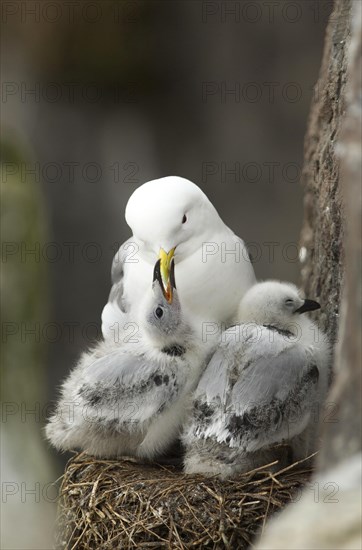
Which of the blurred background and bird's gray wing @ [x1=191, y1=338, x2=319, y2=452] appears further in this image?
the blurred background

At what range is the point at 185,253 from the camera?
2.81 m

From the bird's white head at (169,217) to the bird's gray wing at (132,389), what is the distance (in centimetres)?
32

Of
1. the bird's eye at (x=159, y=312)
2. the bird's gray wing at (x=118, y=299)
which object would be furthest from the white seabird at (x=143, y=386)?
the bird's gray wing at (x=118, y=299)

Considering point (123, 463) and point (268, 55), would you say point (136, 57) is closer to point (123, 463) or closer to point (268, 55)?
point (268, 55)

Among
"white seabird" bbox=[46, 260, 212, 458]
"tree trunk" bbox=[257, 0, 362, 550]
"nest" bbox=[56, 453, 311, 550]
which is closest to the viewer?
"tree trunk" bbox=[257, 0, 362, 550]

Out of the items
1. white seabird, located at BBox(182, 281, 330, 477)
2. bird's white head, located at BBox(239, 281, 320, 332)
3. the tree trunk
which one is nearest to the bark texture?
bird's white head, located at BBox(239, 281, 320, 332)

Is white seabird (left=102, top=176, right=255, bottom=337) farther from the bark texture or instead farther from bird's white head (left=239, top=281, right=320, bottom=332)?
the bark texture

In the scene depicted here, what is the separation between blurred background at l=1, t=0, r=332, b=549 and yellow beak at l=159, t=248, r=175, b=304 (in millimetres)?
2276

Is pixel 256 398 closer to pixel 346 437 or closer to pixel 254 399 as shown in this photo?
pixel 254 399

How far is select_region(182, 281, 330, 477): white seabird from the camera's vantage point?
249 centimetres

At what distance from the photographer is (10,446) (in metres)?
4.82

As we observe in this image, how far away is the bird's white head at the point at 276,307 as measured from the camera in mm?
2754

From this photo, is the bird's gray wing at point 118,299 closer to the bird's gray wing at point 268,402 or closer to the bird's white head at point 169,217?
the bird's white head at point 169,217

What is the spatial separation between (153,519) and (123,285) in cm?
80
